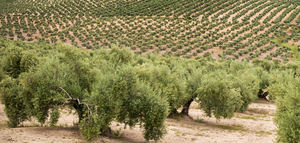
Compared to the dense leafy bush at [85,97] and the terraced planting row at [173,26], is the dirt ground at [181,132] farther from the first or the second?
the terraced planting row at [173,26]

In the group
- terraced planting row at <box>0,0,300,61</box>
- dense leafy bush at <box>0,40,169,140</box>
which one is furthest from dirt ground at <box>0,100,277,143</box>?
terraced planting row at <box>0,0,300,61</box>

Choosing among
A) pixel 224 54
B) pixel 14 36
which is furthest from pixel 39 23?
pixel 224 54

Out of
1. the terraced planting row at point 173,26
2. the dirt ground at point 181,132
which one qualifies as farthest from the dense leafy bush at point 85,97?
the terraced planting row at point 173,26

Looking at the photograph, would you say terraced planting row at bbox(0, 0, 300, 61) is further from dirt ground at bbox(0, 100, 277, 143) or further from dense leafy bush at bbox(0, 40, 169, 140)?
dense leafy bush at bbox(0, 40, 169, 140)

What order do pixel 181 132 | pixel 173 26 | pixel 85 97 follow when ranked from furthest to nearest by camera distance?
pixel 173 26
pixel 181 132
pixel 85 97

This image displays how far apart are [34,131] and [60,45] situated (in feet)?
31.1

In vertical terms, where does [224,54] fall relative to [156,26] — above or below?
below

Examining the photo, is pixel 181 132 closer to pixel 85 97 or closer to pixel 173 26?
pixel 85 97

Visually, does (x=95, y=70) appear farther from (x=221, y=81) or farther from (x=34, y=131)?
(x=221, y=81)

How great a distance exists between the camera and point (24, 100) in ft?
73.3

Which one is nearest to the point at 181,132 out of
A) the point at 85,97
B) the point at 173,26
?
the point at 85,97

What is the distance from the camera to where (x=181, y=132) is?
100 feet

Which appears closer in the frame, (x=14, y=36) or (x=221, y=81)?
(x=221, y=81)

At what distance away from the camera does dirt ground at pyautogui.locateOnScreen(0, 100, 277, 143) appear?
848 inches
